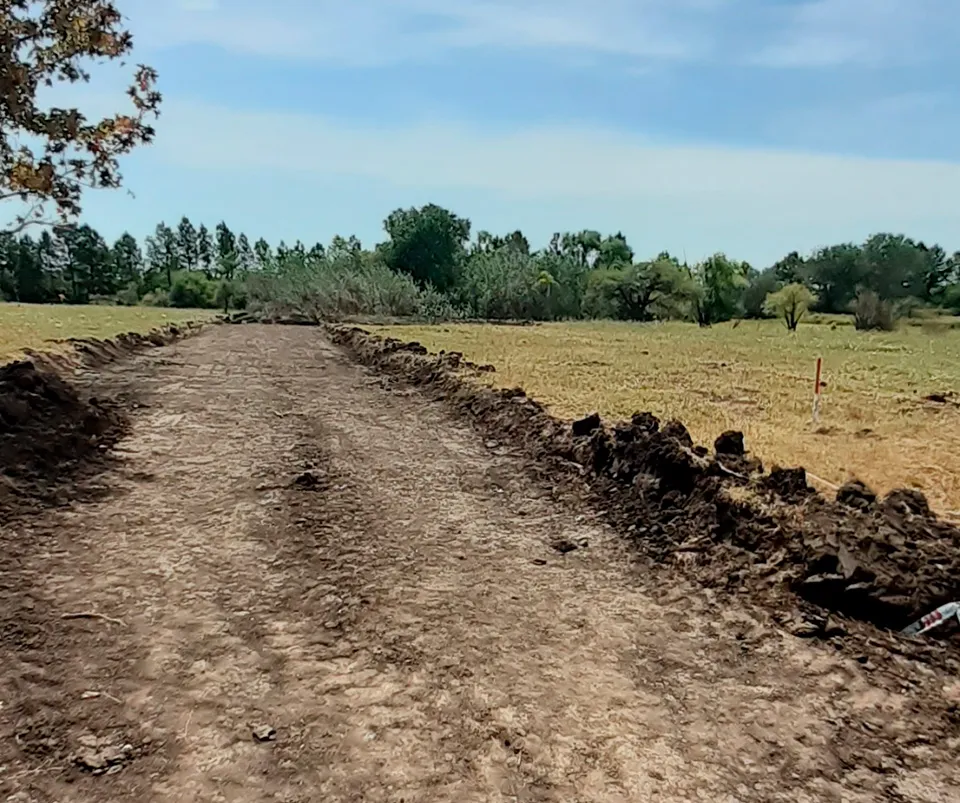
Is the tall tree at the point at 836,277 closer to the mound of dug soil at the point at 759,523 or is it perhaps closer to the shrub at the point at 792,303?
the shrub at the point at 792,303

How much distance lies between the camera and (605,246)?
101 m

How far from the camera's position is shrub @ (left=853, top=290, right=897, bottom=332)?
49.1m

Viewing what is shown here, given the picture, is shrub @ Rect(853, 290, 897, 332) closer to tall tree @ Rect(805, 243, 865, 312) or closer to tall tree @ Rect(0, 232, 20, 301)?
tall tree @ Rect(805, 243, 865, 312)

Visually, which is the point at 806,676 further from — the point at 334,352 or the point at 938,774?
the point at 334,352

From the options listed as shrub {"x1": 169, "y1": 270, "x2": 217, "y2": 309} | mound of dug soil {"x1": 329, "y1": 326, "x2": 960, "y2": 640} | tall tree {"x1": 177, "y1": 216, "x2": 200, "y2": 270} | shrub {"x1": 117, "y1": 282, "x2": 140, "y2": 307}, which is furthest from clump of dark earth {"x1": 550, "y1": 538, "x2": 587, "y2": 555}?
tall tree {"x1": 177, "y1": 216, "x2": 200, "y2": 270}

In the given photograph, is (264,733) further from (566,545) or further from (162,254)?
(162,254)

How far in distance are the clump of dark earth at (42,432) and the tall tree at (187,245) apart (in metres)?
109

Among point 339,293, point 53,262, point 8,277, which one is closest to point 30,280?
point 8,277

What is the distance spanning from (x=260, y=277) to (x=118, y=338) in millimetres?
31746

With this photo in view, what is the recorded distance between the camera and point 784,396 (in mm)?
14672

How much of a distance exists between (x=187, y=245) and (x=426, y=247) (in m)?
67.6

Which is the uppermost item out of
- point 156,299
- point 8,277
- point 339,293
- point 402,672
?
point 8,277

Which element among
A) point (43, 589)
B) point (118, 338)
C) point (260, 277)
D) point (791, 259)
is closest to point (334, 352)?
point (118, 338)

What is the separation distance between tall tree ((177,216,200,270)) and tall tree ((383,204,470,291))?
64586 millimetres
